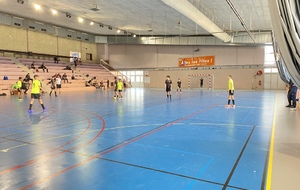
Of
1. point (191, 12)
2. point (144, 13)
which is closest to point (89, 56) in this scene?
point (144, 13)

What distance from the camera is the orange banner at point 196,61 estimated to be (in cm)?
3594

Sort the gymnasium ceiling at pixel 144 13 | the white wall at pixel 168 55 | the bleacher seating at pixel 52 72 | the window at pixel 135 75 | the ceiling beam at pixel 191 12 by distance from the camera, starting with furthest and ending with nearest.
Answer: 1. the window at pixel 135 75
2. the white wall at pixel 168 55
3. the bleacher seating at pixel 52 72
4. the gymnasium ceiling at pixel 144 13
5. the ceiling beam at pixel 191 12

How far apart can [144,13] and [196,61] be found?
1624 centimetres

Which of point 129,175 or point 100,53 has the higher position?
point 100,53

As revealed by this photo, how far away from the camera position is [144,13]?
23.2m

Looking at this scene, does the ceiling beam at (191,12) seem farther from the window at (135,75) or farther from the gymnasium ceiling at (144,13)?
the window at (135,75)

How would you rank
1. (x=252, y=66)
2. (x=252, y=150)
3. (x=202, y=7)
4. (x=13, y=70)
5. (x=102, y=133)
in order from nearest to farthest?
1. (x=252, y=150)
2. (x=102, y=133)
3. (x=202, y=7)
4. (x=13, y=70)
5. (x=252, y=66)

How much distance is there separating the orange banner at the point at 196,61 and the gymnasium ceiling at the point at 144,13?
581cm

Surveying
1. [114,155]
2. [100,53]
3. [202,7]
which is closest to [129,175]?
[114,155]

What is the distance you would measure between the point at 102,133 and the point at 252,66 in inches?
1277

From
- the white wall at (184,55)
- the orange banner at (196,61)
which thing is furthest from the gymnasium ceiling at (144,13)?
the orange banner at (196,61)

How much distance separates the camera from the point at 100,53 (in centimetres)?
4162

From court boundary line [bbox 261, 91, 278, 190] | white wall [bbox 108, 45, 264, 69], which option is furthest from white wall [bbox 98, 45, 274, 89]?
court boundary line [bbox 261, 91, 278, 190]

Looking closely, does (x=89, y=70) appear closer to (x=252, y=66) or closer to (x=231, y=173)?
(x=252, y=66)
